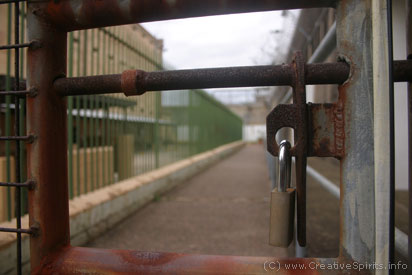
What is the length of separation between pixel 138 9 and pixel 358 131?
60cm

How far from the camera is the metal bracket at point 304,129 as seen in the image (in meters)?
0.67

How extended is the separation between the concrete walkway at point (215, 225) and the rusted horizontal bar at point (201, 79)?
194 cm

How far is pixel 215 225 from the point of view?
340cm

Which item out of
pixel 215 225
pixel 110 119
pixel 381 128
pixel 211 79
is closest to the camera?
pixel 381 128

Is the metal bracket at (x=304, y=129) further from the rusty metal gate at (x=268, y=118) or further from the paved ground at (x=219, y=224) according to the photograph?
the paved ground at (x=219, y=224)

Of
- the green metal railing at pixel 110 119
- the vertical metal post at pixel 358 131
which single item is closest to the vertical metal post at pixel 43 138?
the vertical metal post at pixel 358 131

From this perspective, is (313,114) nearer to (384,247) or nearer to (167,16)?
(384,247)

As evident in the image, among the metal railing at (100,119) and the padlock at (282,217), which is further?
the metal railing at (100,119)

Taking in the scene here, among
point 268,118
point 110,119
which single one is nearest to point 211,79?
point 268,118

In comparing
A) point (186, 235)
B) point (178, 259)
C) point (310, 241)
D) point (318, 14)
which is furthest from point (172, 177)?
point (178, 259)

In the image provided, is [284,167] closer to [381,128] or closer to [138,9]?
[381,128]

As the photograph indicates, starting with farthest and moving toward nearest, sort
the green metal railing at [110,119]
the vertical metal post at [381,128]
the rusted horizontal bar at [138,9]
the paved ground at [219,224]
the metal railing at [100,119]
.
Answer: the paved ground at [219,224]
the green metal railing at [110,119]
the metal railing at [100,119]
the rusted horizontal bar at [138,9]
the vertical metal post at [381,128]

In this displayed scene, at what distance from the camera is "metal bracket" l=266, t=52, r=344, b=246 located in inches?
26.2

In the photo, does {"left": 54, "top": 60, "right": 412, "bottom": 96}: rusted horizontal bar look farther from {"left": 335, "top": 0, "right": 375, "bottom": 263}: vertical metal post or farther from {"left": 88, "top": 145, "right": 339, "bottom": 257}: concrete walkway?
{"left": 88, "top": 145, "right": 339, "bottom": 257}: concrete walkway
